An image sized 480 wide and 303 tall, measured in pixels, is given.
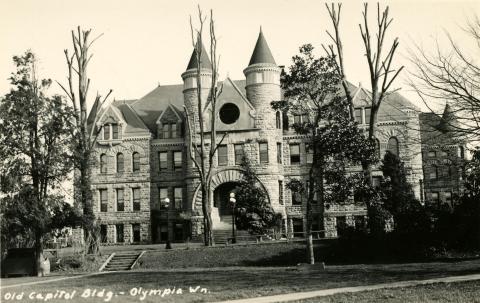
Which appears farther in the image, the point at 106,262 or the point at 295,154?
the point at 295,154

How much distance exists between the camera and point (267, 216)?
37.3 meters

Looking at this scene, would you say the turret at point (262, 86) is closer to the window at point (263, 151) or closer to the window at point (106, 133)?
the window at point (263, 151)

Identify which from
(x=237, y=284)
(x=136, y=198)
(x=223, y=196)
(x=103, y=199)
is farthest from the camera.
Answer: (x=103, y=199)

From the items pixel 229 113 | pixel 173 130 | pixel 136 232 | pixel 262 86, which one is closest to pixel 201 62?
pixel 229 113

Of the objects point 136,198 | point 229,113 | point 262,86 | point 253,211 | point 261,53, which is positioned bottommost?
point 253,211

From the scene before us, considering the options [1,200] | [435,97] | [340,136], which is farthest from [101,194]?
[435,97]

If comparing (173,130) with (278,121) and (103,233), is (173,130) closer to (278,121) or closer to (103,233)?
(278,121)

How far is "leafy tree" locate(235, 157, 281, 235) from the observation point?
121 feet

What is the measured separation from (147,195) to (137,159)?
9.88ft

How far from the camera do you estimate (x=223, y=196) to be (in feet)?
142

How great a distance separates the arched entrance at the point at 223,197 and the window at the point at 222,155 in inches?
68.8

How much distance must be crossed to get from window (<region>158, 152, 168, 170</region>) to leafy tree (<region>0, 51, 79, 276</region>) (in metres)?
19.1

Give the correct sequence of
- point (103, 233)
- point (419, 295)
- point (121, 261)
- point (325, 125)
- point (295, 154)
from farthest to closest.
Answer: point (103, 233) < point (295, 154) < point (121, 261) < point (325, 125) < point (419, 295)

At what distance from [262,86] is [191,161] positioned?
7723 mm
